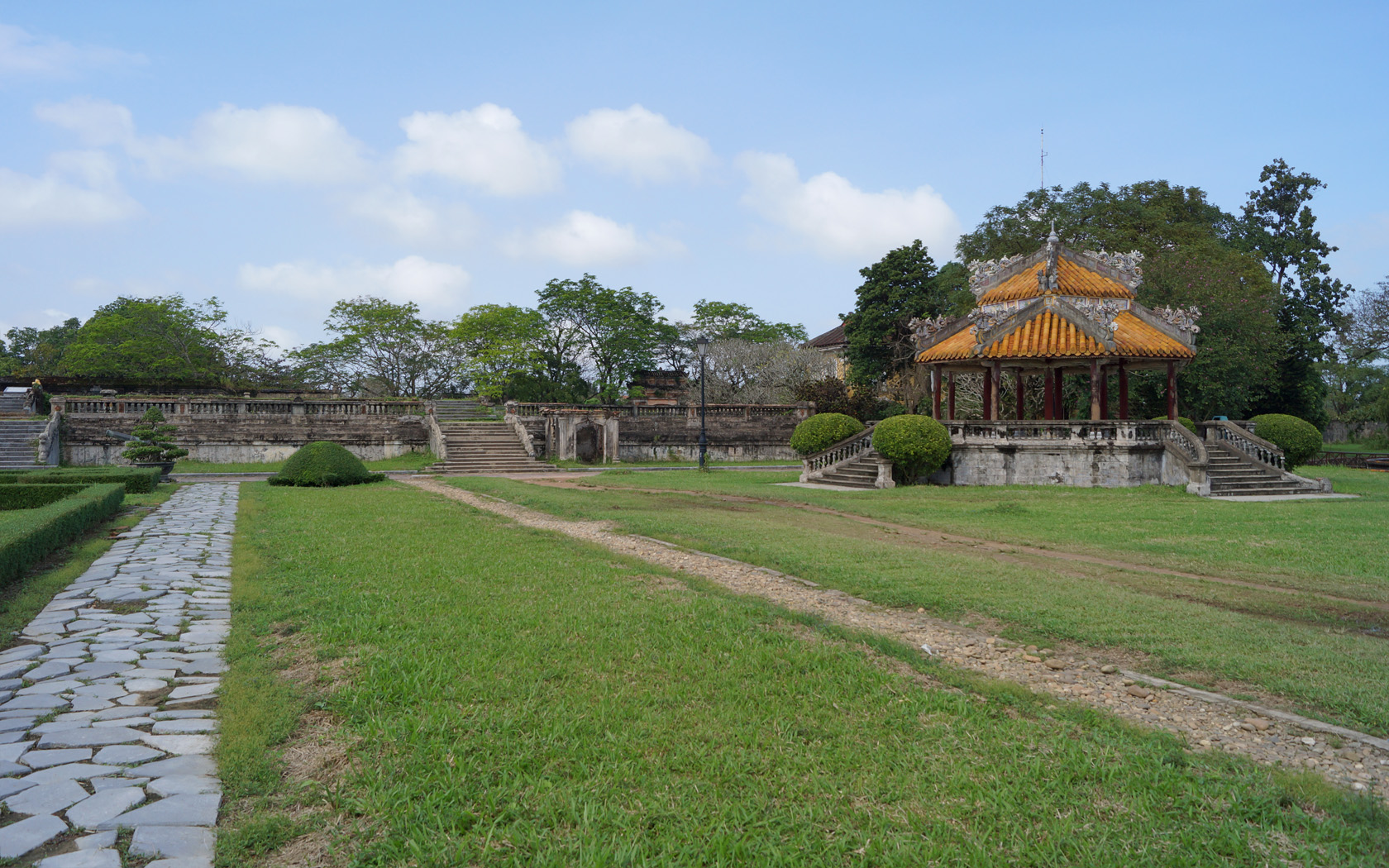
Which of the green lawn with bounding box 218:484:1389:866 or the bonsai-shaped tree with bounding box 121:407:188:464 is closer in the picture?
the green lawn with bounding box 218:484:1389:866

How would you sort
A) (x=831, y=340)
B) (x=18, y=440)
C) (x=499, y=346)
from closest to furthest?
(x=18, y=440)
(x=499, y=346)
(x=831, y=340)

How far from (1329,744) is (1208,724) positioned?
0.54 meters

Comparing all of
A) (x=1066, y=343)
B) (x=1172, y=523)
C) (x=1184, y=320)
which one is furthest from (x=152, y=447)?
(x=1184, y=320)

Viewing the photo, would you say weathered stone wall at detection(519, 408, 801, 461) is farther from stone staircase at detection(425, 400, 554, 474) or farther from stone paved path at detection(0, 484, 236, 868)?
stone paved path at detection(0, 484, 236, 868)

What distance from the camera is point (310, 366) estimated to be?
52.6 m

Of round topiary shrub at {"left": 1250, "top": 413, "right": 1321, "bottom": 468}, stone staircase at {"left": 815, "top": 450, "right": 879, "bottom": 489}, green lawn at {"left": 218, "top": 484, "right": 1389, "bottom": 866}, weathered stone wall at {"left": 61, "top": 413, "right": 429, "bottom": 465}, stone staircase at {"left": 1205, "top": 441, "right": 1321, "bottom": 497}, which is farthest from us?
weathered stone wall at {"left": 61, "top": 413, "right": 429, "bottom": 465}

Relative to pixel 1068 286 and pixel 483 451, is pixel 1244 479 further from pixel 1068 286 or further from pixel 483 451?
pixel 483 451

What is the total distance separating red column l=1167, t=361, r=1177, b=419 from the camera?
23.5 metres

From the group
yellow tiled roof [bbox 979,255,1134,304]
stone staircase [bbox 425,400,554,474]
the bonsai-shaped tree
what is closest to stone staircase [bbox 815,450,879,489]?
yellow tiled roof [bbox 979,255,1134,304]

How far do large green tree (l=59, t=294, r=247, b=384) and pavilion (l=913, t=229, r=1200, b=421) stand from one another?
43520mm

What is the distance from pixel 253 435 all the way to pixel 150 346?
70.6 ft

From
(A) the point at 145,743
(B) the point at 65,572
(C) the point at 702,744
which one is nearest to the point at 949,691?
(C) the point at 702,744

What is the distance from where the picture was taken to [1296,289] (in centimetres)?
4688

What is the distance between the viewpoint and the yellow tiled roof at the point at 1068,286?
971 inches
